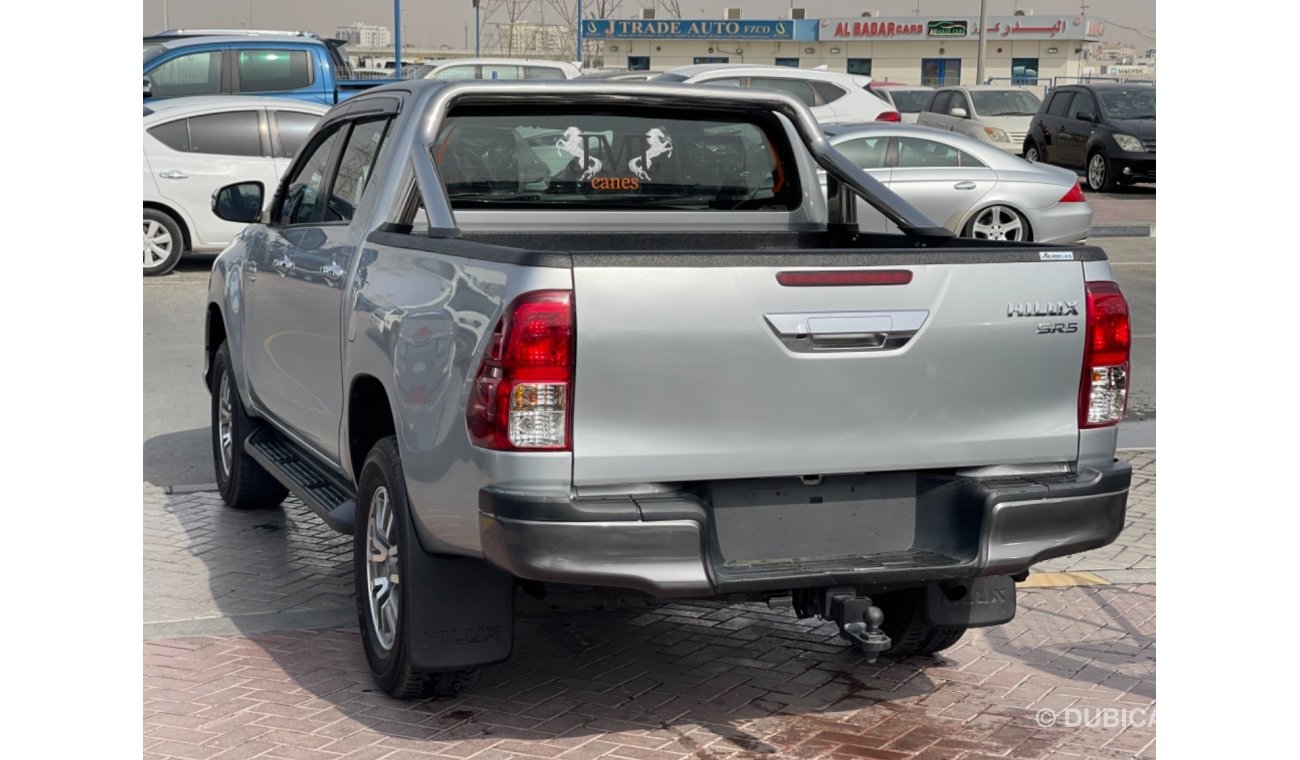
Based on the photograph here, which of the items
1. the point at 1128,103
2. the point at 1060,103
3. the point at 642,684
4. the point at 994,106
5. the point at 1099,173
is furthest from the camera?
the point at 994,106

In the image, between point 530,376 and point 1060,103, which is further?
point 1060,103

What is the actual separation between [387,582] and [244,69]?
1601 centimetres

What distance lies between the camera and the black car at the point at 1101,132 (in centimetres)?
2567

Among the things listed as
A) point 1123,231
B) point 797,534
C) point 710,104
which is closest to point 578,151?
point 710,104

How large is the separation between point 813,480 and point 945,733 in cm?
96

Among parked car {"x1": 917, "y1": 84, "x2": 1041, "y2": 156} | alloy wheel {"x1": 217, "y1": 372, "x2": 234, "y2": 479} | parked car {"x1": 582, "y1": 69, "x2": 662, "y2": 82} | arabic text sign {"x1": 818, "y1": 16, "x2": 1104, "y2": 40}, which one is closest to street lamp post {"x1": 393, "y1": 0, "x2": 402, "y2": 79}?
parked car {"x1": 582, "y1": 69, "x2": 662, "y2": 82}

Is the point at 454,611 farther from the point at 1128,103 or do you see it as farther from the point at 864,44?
the point at 864,44

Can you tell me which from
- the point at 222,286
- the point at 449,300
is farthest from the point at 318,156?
the point at 449,300

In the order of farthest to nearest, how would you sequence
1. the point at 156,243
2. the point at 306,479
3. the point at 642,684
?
the point at 156,243
the point at 306,479
the point at 642,684

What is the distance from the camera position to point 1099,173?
26.4 m

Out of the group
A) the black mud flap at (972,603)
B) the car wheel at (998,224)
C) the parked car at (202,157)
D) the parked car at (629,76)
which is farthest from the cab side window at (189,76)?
the black mud flap at (972,603)

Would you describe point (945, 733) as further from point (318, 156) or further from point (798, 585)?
point (318, 156)

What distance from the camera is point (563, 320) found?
3955 millimetres

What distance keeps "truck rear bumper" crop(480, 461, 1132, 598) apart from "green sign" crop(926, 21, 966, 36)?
286 ft
